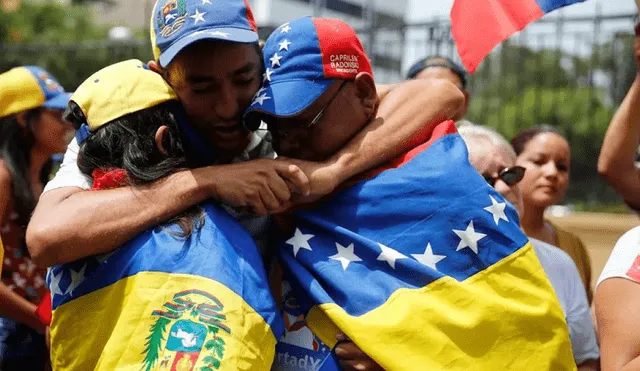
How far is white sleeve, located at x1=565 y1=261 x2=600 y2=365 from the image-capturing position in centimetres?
358

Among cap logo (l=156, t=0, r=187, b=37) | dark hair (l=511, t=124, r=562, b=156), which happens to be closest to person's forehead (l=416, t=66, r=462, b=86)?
dark hair (l=511, t=124, r=562, b=156)

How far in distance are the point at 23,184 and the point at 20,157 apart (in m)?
0.24

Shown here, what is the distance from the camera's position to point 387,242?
7.52ft

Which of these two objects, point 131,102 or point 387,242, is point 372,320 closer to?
point 387,242

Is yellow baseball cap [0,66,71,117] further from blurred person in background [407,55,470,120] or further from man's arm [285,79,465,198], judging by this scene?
man's arm [285,79,465,198]

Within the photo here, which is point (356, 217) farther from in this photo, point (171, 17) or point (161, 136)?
point (171, 17)

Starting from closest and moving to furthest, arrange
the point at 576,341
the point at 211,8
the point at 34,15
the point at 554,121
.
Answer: the point at 211,8 < the point at 576,341 < the point at 554,121 < the point at 34,15

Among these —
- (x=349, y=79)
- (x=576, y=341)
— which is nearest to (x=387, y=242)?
(x=349, y=79)

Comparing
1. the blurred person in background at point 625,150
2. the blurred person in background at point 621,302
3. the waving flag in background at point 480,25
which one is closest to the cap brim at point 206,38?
the waving flag in background at point 480,25

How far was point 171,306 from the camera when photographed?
2141 mm

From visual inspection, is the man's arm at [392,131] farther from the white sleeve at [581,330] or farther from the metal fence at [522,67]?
the metal fence at [522,67]

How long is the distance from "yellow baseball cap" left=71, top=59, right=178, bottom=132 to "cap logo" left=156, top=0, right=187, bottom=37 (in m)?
0.14

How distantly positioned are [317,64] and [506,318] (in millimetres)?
811

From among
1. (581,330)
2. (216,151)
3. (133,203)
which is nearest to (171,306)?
(133,203)
